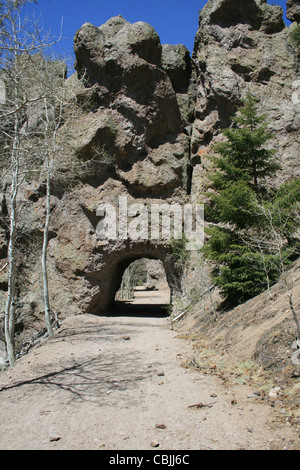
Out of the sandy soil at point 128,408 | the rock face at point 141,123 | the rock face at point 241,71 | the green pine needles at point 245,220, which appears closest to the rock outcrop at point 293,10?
the rock face at point 241,71

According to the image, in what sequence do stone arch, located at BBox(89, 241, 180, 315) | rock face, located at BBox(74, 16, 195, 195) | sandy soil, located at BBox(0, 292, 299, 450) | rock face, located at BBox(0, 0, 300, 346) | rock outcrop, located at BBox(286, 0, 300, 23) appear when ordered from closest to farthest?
sandy soil, located at BBox(0, 292, 299, 450) → rock face, located at BBox(0, 0, 300, 346) → stone arch, located at BBox(89, 241, 180, 315) → rock face, located at BBox(74, 16, 195, 195) → rock outcrop, located at BBox(286, 0, 300, 23)

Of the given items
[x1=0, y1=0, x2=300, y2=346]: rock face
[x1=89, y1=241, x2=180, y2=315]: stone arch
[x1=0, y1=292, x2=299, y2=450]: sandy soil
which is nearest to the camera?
[x1=0, y1=292, x2=299, y2=450]: sandy soil

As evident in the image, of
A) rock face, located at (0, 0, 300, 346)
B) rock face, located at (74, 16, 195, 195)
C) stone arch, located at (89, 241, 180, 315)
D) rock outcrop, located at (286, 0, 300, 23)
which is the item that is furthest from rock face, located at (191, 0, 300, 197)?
stone arch, located at (89, 241, 180, 315)

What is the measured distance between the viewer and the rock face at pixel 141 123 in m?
15.8

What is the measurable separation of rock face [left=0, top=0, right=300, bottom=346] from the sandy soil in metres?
8.89

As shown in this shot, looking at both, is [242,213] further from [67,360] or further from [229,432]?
[229,432]

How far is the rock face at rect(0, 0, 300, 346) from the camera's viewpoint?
15.8 metres

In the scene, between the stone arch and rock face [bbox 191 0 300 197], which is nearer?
rock face [bbox 191 0 300 197]

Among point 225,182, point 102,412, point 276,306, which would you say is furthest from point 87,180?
point 102,412

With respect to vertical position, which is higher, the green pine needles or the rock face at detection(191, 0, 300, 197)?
the rock face at detection(191, 0, 300, 197)

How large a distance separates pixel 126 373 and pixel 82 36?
17428mm

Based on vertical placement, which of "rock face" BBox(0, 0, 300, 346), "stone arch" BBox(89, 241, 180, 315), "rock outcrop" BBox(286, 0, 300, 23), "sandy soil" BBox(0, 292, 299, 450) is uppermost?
"rock outcrop" BBox(286, 0, 300, 23)

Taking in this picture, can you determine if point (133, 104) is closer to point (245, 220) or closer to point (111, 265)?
point (111, 265)

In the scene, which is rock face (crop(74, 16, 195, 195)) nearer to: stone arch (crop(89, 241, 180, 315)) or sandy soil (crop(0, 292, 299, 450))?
stone arch (crop(89, 241, 180, 315))
